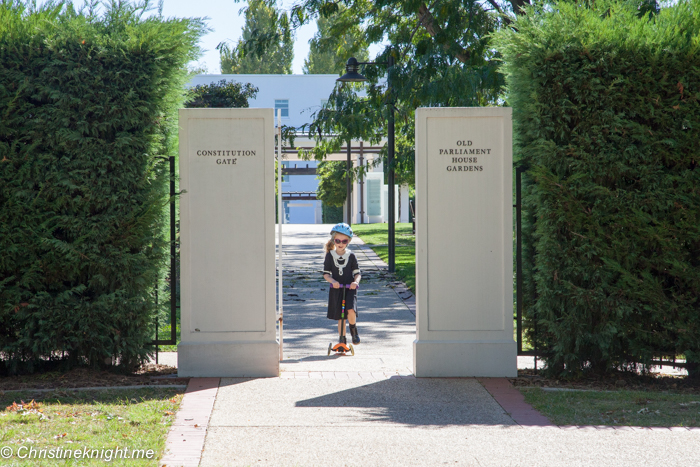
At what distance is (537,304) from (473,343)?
660mm

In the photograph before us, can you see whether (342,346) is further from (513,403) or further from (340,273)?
(513,403)

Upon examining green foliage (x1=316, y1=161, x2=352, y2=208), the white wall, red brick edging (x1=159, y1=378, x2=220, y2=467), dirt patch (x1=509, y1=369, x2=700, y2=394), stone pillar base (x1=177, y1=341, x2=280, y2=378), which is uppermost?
the white wall

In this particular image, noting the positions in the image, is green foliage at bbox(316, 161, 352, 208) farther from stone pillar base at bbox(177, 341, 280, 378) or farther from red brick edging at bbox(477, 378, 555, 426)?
red brick edging at bbox(477, 378, 555, 426)

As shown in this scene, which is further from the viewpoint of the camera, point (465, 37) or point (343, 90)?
point (343, 90)

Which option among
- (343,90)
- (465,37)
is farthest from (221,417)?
(343,90)

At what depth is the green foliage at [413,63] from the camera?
12.0m

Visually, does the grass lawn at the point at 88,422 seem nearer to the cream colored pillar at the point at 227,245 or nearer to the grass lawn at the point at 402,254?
the cream colored pillar at the point at 227,245

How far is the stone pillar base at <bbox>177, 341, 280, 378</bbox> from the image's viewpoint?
6176 mm

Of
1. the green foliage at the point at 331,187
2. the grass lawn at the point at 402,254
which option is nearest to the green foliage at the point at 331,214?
the green foliage at the point at 331,187

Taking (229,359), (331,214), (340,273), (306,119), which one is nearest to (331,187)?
(306,119)

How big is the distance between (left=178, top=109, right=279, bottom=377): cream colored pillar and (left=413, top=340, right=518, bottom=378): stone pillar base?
4.33 ft

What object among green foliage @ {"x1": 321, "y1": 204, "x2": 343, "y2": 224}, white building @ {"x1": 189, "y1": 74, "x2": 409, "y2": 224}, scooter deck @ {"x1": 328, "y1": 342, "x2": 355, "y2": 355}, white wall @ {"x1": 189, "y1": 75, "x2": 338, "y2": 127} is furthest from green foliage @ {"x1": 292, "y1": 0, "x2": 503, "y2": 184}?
green foliage @ {"x1": 321, "y1": 204, "x2": 343, "y2": 224}

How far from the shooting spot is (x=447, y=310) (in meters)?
6.27

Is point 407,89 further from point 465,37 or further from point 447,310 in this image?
point 447,310
